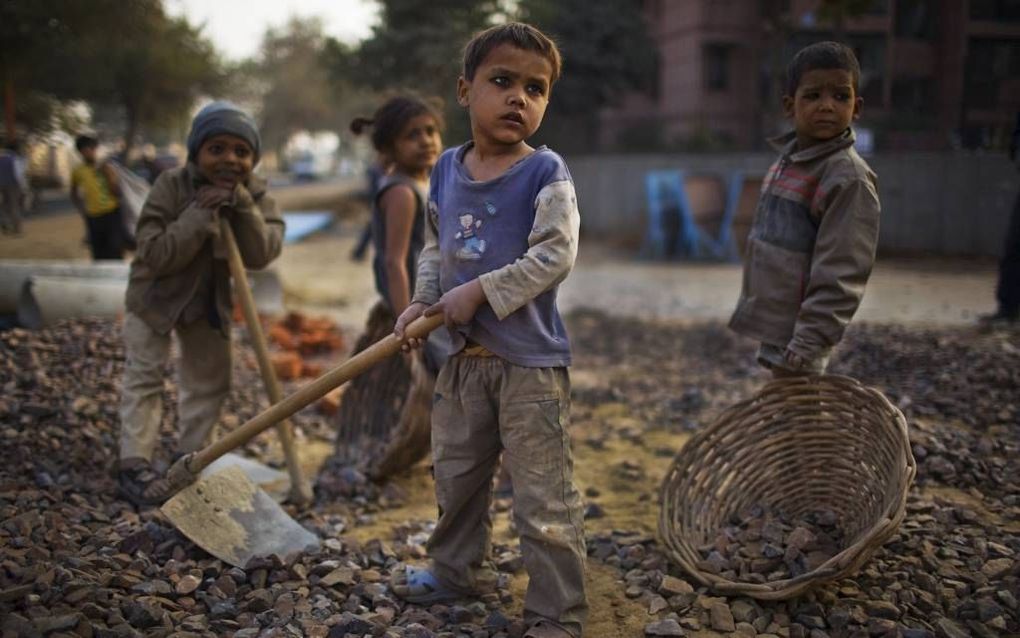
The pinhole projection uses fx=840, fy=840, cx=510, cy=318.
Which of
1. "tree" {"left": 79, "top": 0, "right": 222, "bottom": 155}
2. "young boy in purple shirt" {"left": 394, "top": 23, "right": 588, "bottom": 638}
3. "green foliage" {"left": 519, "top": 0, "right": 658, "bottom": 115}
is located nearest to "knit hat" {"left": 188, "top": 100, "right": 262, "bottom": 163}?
"young boy in purple shirt" {"left": 394, "top": 23, "right": 588, "bottom": 638}

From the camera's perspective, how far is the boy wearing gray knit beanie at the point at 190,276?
344 cm

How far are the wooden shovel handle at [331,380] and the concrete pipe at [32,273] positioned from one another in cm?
379

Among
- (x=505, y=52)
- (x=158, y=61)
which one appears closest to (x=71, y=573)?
(x=505, y=52)

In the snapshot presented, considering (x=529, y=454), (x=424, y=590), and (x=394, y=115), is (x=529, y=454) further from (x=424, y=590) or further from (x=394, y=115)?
(x=394, y=115)

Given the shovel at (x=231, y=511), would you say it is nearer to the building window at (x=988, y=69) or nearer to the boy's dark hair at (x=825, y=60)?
→ the boy's dark hair at (x=825, y=60)

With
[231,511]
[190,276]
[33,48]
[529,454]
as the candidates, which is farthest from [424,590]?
[33,48]

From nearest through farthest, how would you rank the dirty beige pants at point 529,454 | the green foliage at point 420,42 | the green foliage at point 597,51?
1. the dirty beige pants at point 529,454
2. the green foliage at point 420,42
3. the green foliage at point 597,51

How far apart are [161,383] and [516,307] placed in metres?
2.08

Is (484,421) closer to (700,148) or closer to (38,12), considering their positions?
(38,12)

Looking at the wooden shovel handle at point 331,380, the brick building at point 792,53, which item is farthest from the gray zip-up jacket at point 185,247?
the brick building at point 792,53

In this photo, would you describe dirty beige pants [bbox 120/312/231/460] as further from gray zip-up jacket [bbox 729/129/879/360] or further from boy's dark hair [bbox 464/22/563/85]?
gray zip-up jacket [bbox 729/129/879/360]

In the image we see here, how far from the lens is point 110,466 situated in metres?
3.73

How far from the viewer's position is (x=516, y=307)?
2299 millimetres

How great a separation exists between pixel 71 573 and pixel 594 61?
747 inches
